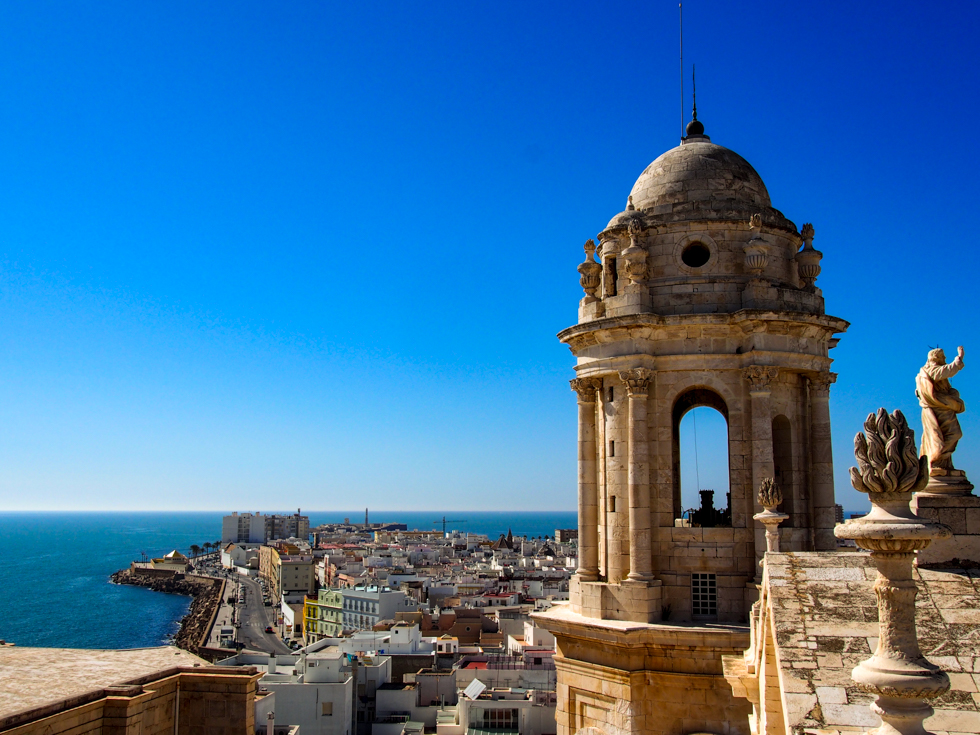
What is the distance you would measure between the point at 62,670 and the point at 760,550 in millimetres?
11900

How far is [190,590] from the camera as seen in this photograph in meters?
138

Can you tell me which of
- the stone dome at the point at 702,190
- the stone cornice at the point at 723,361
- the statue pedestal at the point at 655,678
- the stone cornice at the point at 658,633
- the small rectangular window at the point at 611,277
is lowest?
the statue pedestal at the point at 655,678

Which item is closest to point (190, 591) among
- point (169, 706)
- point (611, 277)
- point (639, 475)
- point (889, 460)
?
point (169, 706)

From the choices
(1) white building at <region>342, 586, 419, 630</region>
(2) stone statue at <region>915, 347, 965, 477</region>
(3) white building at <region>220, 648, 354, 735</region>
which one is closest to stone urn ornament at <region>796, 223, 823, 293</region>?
(2) stone statue at <region>915, 347, 965, 477</region>

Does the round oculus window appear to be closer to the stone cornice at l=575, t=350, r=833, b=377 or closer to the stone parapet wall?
the stone cornice at l=575, t=350, r=833, b=377

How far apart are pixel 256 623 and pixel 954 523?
9889 centimetres

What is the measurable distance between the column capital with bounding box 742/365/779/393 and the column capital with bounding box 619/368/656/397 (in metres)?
1.79

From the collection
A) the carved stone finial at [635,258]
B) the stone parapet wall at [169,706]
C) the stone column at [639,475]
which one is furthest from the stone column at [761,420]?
the stone parapet wall at [169,706]

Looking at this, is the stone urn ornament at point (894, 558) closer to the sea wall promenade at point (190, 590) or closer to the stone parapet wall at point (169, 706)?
the stone parapet wall at point (169, 706)

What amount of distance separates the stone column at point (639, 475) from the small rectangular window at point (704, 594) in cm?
89

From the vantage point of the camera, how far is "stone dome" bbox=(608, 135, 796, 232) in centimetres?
1666

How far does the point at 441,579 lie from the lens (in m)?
105

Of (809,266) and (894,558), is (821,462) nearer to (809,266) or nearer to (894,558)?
(809,266)

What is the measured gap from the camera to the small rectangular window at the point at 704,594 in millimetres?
15602
